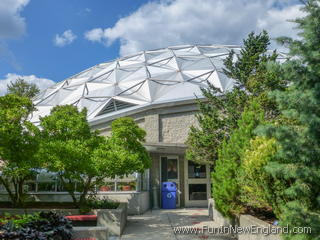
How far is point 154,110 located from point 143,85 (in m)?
3.62

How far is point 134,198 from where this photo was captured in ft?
45.2

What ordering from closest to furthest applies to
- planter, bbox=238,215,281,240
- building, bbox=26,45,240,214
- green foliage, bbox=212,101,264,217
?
planter, bbox=238,215,281,240 → green foliage, bbox=212,101,264,217 → building, bbox=26,45,240,214

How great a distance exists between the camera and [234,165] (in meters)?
8.38

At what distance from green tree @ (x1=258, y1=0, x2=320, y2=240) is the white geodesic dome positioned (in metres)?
12.7

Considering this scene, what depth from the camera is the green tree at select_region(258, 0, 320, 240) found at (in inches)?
193

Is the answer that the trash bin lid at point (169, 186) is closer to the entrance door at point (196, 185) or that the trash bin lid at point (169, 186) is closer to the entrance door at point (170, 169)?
the entrance door at point (170, 169)

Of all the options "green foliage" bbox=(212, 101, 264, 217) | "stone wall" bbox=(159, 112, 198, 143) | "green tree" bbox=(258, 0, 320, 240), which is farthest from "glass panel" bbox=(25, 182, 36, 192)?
"green tree" bbox=(258, 0, 320, 240)

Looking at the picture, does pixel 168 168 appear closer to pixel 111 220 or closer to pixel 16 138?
pixel 111 220

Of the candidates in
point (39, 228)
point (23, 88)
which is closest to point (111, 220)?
point (39, 228)

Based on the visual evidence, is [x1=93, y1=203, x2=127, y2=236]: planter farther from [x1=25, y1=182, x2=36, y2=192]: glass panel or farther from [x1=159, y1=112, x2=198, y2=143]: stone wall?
[x1=159, y1=112, x2=198, y2=143]: stone wall

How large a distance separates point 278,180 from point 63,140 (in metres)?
7.13

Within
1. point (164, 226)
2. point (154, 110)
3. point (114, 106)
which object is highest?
point (114, 106)

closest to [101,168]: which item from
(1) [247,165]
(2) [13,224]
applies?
(2) [13,224]

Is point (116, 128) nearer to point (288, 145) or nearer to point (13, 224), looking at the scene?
point (13, 224)
